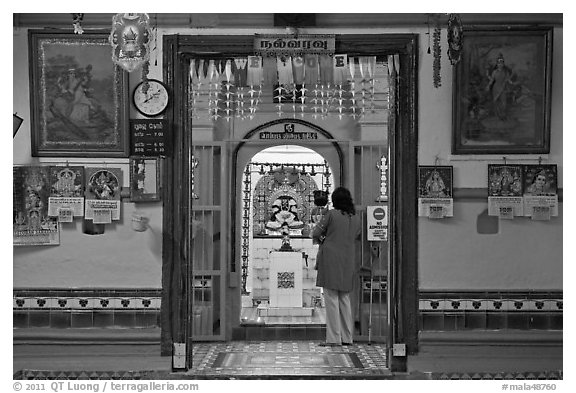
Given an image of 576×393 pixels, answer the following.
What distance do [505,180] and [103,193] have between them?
3.04 meters

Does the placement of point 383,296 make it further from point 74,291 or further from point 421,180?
point 74,291

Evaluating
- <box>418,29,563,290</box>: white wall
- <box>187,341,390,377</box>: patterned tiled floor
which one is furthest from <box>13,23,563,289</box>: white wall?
<box>187,341,390,377</box>: patterned tiled floor

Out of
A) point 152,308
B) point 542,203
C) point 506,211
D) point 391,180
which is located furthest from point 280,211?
point 542,203

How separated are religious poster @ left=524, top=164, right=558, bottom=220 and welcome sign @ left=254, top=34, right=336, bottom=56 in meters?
1.75

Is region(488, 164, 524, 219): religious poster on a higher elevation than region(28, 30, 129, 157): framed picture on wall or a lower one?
lower

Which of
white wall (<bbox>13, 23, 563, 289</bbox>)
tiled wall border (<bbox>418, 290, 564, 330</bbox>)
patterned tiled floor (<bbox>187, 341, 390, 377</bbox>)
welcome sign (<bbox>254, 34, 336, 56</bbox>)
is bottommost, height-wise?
patterned tiled floor (<bbox>187, 341, 390, 377</bbox>)

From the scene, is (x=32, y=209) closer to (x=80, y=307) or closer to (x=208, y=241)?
(x=80, y=307)

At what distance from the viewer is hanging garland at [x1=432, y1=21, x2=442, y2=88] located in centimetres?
609

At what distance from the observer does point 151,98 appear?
6109 millimetres

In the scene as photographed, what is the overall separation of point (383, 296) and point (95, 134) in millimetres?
3765

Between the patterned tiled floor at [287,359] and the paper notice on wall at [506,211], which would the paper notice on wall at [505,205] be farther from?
the patterned tiled floor at [287,359]

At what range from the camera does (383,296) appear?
8508 mm

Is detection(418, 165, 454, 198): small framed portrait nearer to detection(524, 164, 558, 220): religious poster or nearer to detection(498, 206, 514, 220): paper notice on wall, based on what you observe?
detection(498, 206, 514, 220): paper notice on wall

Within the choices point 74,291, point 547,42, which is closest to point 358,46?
point 547,42
